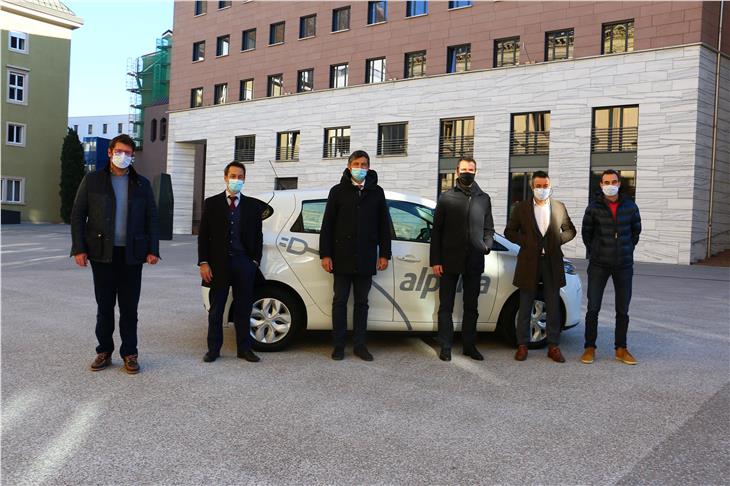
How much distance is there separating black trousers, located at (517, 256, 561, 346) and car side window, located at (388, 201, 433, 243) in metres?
1.12

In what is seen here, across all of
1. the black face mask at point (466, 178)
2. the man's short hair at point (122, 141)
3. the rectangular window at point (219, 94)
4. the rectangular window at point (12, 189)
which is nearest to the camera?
the man's short hair at point (122, 141)

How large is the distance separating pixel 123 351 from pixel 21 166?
47.1 m

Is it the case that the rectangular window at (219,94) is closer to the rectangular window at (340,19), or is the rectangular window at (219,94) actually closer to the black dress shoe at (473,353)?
the rectangular window at (340,19)

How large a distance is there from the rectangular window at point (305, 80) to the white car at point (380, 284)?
29386 millimetres

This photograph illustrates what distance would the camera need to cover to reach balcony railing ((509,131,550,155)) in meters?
27.2

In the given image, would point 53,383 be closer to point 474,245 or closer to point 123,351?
point 123,351

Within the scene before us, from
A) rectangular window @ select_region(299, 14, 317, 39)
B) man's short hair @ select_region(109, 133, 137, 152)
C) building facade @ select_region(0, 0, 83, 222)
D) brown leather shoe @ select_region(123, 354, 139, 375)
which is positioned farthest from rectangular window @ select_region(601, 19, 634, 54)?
building facade @ select_region(0, 0, 83, 222)

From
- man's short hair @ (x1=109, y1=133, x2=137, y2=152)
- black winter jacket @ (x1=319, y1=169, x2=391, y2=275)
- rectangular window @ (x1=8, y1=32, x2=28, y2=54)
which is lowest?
black winter jacket @ (x1=319, y1=169, x2=391, y2=275)

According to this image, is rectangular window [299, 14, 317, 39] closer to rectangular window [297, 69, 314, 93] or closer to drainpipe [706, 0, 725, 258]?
rectangular window [297, 69, 314, 93]

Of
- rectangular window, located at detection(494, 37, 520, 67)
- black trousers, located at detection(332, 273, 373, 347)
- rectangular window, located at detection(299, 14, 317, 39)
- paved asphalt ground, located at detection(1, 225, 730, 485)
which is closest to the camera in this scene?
paved asphalt ground, located at detection(1, 225, 730, 485)

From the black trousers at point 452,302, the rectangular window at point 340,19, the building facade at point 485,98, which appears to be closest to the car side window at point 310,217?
the black trousers at point 452,302

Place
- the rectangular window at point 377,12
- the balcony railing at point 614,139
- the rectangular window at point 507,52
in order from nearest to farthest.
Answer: the balcony railing at point 614,139
the rectangular window at point 507,52
the rectangular window at point 377,12

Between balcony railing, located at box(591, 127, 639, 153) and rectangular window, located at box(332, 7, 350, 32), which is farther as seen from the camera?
rectangular window, located at box(332, 7, 350, 32)

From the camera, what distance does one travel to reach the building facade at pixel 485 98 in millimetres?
24328
